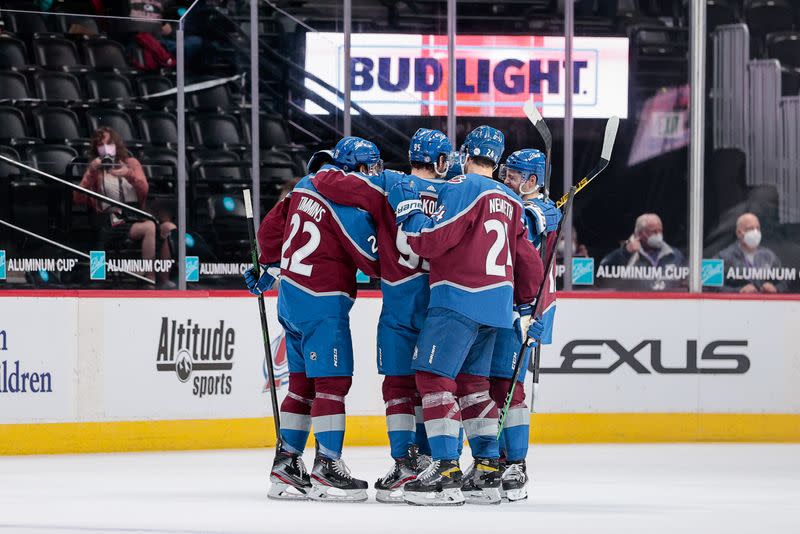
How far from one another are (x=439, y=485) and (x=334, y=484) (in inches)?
19.0

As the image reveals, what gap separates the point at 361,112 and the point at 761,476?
360 cm

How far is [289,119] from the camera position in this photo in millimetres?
9117

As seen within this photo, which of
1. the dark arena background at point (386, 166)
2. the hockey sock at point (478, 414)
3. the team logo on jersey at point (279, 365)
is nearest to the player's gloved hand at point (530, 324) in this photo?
the hockey sock at point (478, 414)

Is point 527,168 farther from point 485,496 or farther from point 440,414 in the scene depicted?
point 485,496

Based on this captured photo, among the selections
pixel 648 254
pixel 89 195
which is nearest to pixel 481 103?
pixel 648 254

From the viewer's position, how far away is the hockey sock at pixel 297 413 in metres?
5.79

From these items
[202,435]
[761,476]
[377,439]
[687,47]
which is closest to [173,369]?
[202,435]

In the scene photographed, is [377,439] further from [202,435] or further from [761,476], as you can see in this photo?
[761,476]

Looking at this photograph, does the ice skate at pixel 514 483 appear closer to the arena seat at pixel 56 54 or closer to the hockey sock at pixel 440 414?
the hockey sock at pixel 440 414

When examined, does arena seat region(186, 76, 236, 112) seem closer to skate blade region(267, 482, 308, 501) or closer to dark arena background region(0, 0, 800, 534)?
dark arena background region(0, 0, 800, 534)

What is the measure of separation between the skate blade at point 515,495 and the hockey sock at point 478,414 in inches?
7.8

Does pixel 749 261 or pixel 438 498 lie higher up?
pixel 749 261

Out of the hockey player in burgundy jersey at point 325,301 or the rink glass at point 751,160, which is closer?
the hockey player in burgundy jersey at point 325,301

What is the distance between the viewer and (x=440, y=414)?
5.37 meters
